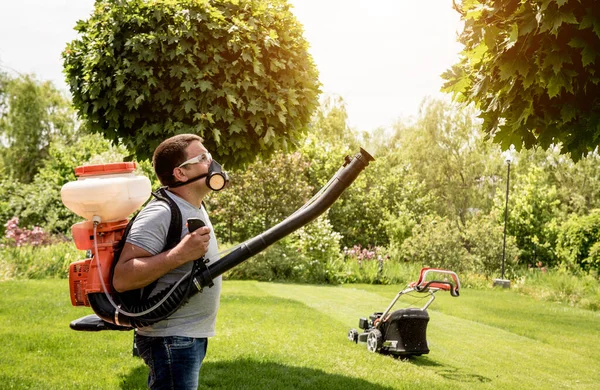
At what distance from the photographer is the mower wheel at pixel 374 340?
746 cm

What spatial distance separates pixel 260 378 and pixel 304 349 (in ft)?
4.93

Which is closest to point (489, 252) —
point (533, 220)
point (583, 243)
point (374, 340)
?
point (583, 243)

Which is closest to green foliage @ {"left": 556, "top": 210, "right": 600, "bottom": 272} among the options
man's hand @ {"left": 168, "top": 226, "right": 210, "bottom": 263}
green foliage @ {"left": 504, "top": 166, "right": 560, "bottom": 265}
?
green foliage @ {"left": 504, "top": 166, "right": 560, "bottom": 265}

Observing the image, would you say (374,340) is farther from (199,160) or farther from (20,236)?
(20,236)

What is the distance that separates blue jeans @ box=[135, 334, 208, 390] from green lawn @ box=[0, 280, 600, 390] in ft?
10.4

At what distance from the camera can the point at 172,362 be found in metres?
2.58

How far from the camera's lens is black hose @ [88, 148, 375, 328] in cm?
252

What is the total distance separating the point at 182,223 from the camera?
8.50ft

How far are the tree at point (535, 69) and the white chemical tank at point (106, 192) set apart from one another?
7.55 ft

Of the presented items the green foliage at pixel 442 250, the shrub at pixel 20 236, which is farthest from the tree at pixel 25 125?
the green foliage at pixel 442 250

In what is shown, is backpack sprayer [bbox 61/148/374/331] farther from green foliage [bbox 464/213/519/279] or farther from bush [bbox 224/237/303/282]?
green foliage [bbox 464/213/519/279]

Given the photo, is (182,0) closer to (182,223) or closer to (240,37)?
(240,37)

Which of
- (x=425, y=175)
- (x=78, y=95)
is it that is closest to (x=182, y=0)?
(x=78, y=95)

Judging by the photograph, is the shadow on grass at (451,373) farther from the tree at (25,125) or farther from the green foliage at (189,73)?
the tree at (25,125)
